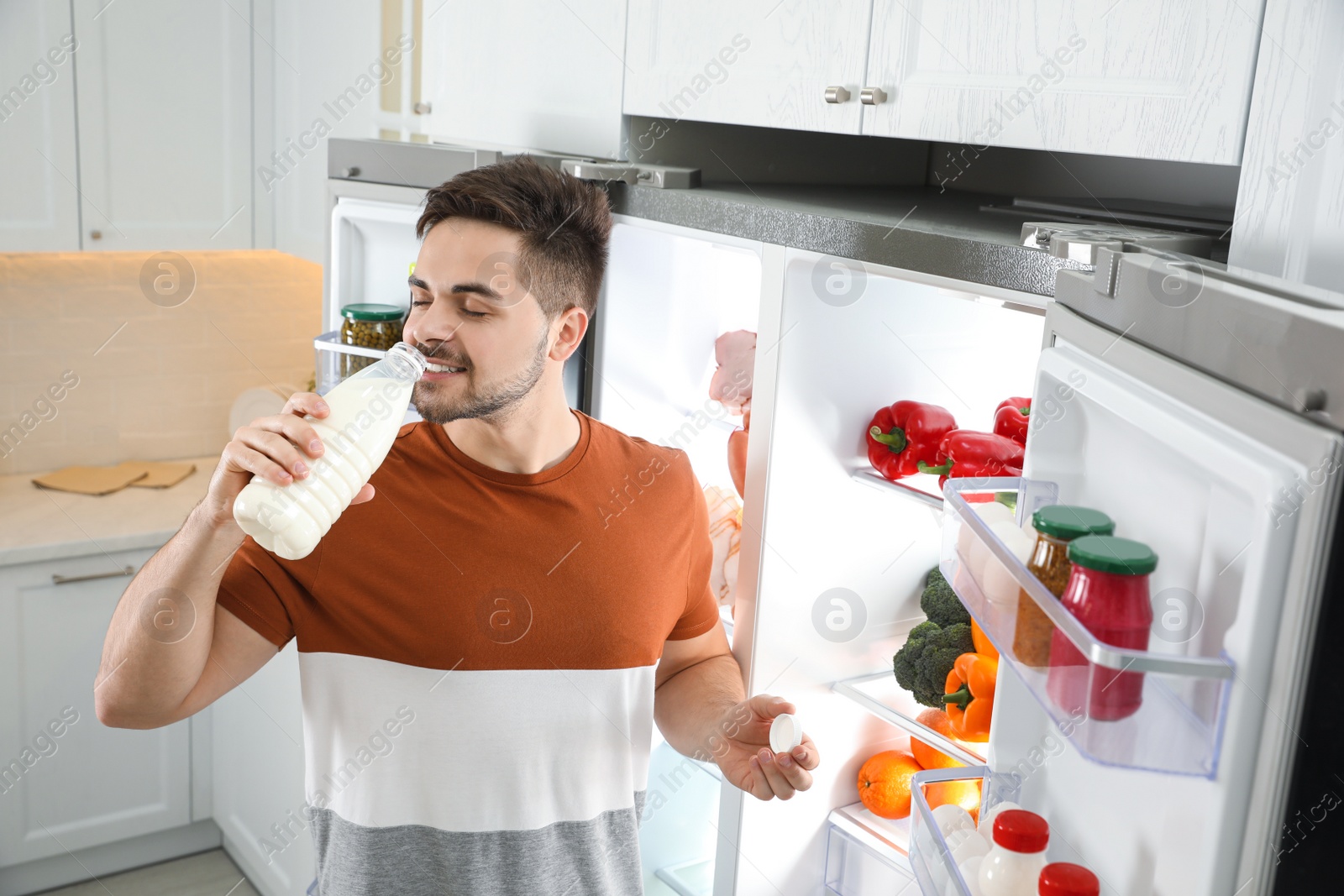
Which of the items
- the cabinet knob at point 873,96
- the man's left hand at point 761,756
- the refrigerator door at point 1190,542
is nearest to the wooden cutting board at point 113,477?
the man's left hand at point 761,756

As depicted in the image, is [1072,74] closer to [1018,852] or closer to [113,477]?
[1018,852]

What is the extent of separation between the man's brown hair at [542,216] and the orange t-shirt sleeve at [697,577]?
28 centimetres

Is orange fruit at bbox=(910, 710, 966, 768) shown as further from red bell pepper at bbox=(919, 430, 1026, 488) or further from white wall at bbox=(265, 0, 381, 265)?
white wall at bbox=(265, 0, 381, 265)

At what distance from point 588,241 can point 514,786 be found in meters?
0.66

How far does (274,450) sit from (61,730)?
2.06 m

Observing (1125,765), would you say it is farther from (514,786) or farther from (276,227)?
(276,227)

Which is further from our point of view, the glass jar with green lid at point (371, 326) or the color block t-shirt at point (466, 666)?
the glass jar with green lid at point (371, 326)

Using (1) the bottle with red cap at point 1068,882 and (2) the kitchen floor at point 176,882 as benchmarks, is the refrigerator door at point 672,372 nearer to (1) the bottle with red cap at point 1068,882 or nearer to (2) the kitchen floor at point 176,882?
(1) the bottle with red cap at point 1068,882

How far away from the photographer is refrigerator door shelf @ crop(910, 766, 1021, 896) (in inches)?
30.8

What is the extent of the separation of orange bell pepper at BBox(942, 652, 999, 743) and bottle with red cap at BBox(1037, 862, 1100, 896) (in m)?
0.52

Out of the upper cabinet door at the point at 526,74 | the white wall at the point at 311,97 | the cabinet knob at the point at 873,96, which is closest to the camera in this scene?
the cabinet knob at the point at 873,96

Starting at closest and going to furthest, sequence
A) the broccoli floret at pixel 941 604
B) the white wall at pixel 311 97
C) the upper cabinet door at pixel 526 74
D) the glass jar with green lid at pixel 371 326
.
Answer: the broccoli floret at pixel 941 604 → the upper cabinet door at pixel 526 74 → the glass jar with green lid at pixel 371 326 → the white wall at pixel 311 97

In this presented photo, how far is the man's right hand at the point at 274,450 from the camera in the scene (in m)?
0.86

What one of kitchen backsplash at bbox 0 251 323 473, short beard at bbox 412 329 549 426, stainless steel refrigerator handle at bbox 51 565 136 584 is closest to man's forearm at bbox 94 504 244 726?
short beard at bbox 412 329 549 426
